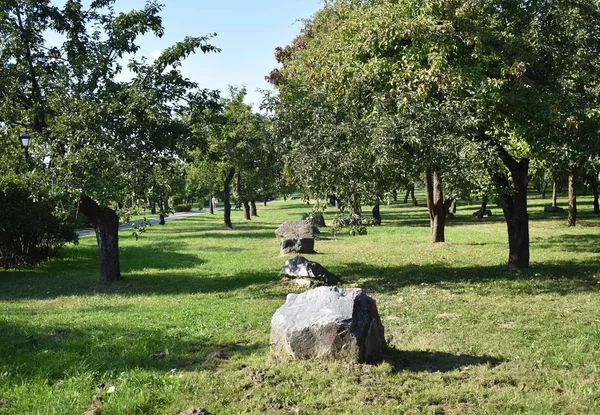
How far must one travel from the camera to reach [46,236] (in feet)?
65.3

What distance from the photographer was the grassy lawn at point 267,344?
18.9 ft

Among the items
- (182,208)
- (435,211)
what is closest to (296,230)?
(435,211)

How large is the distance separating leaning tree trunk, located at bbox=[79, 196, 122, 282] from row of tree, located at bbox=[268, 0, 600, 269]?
5.96m

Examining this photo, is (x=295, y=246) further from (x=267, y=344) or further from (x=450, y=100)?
(x=267, y=344)

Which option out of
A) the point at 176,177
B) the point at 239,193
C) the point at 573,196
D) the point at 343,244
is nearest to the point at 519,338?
the point at 176,177

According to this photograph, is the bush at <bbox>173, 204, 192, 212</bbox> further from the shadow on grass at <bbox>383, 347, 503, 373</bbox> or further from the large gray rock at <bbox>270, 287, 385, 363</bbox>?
the shadow on grass at <bbox>383, 347, 503, 373</bbox>

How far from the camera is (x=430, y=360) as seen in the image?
7.18 meters

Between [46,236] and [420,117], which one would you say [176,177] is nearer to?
[420,117]

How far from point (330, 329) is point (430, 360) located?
61.9 inches

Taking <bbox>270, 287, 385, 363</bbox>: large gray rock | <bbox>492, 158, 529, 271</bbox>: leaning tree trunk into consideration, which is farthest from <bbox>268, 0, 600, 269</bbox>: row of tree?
<bbox>270, 287, 385, 363</bbox>: large gray rock

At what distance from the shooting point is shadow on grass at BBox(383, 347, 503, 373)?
22.4 ft

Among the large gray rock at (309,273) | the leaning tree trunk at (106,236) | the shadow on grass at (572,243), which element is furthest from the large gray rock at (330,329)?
the shadow on grass at (572,243)

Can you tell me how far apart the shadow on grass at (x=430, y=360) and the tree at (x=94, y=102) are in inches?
294

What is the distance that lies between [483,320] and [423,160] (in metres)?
3.98
